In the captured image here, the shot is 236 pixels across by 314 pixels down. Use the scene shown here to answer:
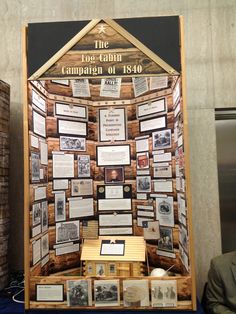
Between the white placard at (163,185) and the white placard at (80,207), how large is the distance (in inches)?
25.8

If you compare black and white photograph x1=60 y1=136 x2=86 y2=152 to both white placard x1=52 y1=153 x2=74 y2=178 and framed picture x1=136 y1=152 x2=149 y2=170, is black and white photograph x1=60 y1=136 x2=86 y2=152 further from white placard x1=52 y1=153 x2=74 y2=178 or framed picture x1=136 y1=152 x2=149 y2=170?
framed picture x1=136 y1=152 x2=149 y2=170

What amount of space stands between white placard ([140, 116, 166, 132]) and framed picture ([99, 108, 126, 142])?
0.20m

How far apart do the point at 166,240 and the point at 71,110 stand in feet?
4.98

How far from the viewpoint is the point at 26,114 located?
2.28 metres

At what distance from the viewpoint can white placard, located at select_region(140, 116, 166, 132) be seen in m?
2.91

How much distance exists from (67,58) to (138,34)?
0.53 metres

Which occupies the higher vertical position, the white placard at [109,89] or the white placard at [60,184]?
the white placard at [109,89]

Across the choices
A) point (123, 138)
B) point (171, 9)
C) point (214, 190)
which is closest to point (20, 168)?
point (123, 138)

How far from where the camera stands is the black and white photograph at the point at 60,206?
2863 mm

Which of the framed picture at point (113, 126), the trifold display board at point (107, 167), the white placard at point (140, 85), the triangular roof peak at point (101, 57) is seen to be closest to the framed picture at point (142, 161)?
the trifold display board at point (107, 167)

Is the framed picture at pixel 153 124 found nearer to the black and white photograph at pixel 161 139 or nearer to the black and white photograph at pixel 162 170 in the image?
the black and white photograph at pixel 161 139

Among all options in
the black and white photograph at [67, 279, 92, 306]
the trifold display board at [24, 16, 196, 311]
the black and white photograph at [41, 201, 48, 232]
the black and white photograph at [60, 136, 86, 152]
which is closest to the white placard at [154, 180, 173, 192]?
the trifold display board at [24, 16, 196, 311]

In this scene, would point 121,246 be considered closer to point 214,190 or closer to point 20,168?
point 214,190

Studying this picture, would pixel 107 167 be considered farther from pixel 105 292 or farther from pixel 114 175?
pixel 105 292
